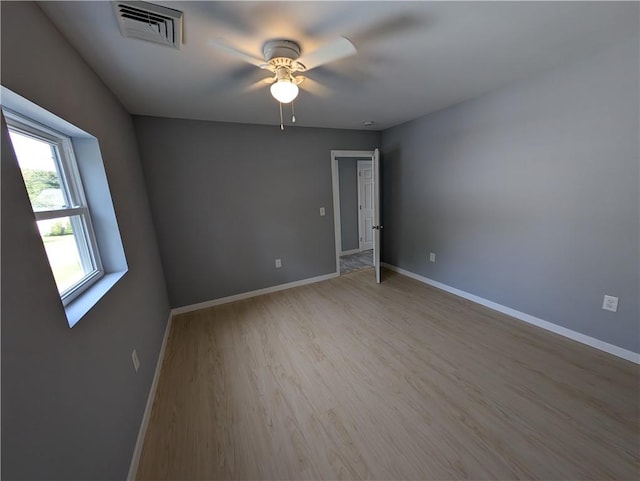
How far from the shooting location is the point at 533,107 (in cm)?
222

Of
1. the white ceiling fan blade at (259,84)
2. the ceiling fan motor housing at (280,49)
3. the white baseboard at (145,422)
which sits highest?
the white ceiling fan blade at (259,84)

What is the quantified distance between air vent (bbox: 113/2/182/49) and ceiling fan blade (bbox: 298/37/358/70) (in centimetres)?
67

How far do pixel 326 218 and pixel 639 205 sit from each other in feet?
9.83

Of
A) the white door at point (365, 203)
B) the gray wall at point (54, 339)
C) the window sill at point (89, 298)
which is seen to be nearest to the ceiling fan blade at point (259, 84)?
the gray wall at point (54, 339)

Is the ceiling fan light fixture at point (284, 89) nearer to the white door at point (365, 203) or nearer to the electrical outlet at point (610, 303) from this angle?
the electrical outlet at point (610, 303)

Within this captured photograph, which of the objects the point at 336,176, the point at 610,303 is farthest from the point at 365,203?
the point at 610,303

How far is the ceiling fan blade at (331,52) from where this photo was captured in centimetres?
129

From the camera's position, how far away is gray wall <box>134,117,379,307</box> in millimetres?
2836

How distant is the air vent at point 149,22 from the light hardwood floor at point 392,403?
2282mm

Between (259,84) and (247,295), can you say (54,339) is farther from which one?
(247,295)

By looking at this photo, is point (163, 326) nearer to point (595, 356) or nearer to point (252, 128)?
point (252, 128)

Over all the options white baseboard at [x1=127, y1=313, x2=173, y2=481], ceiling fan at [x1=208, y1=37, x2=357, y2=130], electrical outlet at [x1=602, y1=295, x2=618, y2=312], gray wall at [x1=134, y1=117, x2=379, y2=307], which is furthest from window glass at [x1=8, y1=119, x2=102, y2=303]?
electrical outlet at [x1=602, y1=295, x2=618, y2=312]

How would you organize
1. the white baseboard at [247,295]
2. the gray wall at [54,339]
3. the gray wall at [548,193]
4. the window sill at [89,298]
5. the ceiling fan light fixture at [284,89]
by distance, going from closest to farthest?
the gray wall at [54,339]
the window sill at [89,298]
the ceiling fan light fixture at [284,89]
the gray wall at [548,193]
the white baseboard at [247,295]

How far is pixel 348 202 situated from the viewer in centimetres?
525
